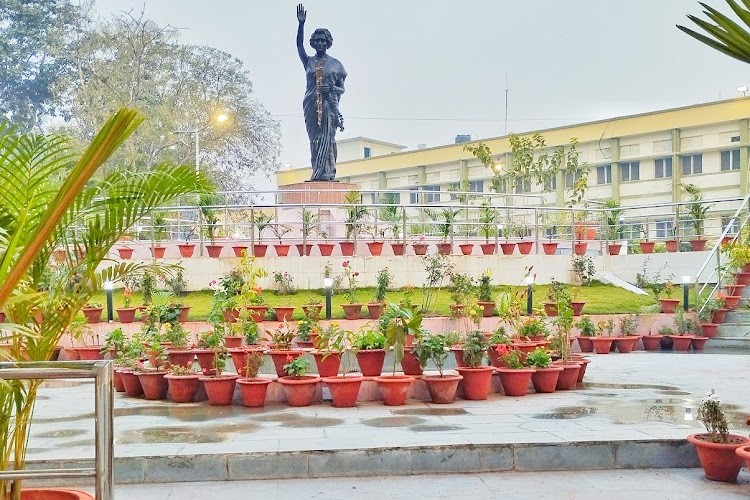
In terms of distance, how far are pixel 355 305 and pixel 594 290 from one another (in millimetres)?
4786

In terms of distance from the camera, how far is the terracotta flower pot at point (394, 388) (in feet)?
22.2

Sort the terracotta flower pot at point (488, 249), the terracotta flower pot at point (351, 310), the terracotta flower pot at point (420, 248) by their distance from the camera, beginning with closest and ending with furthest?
1. the terracotta flower pot at point (351, 310)
2. the terracotta flower pot at point (420, 248)
3. the terracotta flower pot at point (488, 249)

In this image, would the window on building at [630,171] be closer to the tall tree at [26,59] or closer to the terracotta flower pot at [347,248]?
the terracotta flower pot at [347,248]

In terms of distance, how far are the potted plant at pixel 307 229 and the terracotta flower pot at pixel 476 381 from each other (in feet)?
21.1

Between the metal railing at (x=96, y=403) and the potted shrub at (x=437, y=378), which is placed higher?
the metal railing at (x=96, y=403)

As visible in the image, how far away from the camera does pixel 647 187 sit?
29953 millimetres

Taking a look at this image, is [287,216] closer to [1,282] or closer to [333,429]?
[333,429]

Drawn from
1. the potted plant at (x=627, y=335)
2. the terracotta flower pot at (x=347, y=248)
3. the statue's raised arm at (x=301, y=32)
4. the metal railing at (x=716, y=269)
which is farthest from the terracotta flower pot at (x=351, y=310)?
the statue's raised arm at (x=301, y=32)

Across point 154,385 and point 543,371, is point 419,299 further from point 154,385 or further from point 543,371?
point 154,385

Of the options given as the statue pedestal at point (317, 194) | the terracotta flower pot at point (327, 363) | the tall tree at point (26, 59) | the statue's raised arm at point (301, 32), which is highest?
the tall tree at point (26, 59)

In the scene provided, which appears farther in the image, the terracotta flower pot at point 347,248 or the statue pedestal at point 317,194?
the statue pedestal at point 317,194

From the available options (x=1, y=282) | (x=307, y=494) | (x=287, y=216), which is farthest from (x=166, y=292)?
(x=1, y=282)

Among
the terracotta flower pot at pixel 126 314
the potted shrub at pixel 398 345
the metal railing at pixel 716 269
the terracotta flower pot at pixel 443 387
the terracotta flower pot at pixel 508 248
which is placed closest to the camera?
the potted shrub at pixel 398 345

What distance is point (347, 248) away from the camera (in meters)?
13.4
